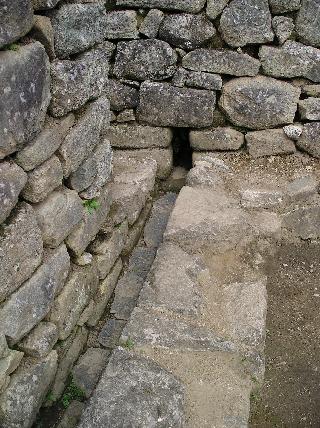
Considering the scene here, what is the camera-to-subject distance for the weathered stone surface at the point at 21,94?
2.38m

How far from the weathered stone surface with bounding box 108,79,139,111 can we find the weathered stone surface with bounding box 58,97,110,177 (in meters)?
1.45

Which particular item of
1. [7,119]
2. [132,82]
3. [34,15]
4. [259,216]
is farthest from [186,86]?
[7,119]

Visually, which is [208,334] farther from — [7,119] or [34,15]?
Answer: [34,15]

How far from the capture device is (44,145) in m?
2.76

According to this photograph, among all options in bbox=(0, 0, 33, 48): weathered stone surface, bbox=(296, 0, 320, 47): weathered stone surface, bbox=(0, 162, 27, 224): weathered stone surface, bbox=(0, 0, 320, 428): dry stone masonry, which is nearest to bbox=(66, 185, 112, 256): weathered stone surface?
bbox=(0, 0, 320, 428): dry stone masonry

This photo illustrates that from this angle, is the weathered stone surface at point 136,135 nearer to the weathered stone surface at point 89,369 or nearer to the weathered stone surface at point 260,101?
the weathered stone surface at point 260,101

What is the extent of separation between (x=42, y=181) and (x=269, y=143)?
9.00 feet

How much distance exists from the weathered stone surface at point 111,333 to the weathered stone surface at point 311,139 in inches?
92.8

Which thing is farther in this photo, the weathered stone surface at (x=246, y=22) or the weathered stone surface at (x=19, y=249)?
the weathered stone surface at (x=246, y=22)

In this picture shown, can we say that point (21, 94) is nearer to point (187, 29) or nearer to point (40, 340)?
point (40, 340)

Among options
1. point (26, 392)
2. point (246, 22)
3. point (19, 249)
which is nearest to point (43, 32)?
point (19, 249)

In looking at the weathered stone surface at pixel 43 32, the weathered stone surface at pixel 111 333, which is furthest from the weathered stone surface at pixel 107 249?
the weathered stone surface at pixel 43 32

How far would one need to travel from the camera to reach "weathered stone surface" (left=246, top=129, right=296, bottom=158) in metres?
4.98

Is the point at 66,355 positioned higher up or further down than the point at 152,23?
further down
